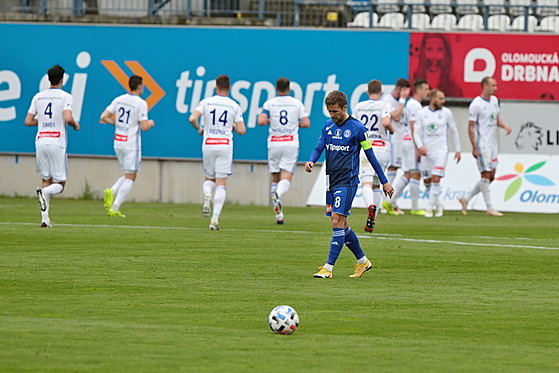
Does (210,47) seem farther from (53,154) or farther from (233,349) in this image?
(233,349)

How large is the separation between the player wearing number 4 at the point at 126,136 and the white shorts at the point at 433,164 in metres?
5.97

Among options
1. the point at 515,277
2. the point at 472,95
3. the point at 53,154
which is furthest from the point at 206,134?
the point at 472,95

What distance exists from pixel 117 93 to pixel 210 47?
2456mm

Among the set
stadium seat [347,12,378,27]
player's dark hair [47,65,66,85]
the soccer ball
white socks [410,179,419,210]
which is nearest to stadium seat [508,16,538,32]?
stadium seat [347,12,378,27]

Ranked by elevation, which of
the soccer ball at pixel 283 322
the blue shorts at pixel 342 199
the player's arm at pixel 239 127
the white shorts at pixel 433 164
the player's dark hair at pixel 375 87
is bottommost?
the soccer ball at pixel 283 322

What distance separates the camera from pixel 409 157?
2419cm

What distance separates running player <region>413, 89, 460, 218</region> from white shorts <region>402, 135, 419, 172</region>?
31cm

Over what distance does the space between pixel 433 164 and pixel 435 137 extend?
0.56 meters

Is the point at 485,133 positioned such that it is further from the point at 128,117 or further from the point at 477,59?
the point at 128,117

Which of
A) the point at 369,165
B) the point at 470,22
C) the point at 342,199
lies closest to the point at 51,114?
the point at 369,165

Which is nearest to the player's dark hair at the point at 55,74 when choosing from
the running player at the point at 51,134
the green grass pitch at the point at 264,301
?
the running player at the point at 51,134

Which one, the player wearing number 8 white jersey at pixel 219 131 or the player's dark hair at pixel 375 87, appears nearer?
the player wearing number 8 white jersey at pixel 219 131

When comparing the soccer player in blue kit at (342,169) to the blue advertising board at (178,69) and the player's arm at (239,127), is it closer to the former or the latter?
the player's arm at (239,127)

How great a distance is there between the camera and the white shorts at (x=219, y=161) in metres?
18.9
